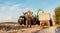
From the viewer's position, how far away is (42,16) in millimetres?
17828

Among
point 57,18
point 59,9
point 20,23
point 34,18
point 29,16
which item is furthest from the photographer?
point 59,9

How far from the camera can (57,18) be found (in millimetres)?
26984

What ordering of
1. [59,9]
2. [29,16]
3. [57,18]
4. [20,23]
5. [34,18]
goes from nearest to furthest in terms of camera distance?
[29,16] → [34,18] → [20,23] → [57,18] → [59,9]

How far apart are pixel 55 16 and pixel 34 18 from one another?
33.9 feet

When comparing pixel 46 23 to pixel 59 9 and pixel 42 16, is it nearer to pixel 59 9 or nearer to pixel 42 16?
pixel 42 16

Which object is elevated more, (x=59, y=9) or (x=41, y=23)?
(x=59, y=9)

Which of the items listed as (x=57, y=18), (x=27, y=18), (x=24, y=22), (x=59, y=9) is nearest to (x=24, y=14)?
(x=27, y=18)

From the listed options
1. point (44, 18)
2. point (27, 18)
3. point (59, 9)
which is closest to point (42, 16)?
point (44, 18)

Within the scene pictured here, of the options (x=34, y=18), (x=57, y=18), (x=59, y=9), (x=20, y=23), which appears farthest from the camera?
(x=59, y=9)

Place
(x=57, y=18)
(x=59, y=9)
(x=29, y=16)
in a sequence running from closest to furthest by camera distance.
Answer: (x=29, y=16) < (x=57, y=18) < (x=59, y=9)

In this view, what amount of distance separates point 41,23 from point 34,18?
979 mm

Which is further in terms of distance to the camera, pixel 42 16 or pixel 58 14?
pixel 58 14

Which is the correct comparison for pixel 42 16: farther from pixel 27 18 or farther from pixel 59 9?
pixel 59 9

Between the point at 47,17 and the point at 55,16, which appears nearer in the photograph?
the point at 47,17
